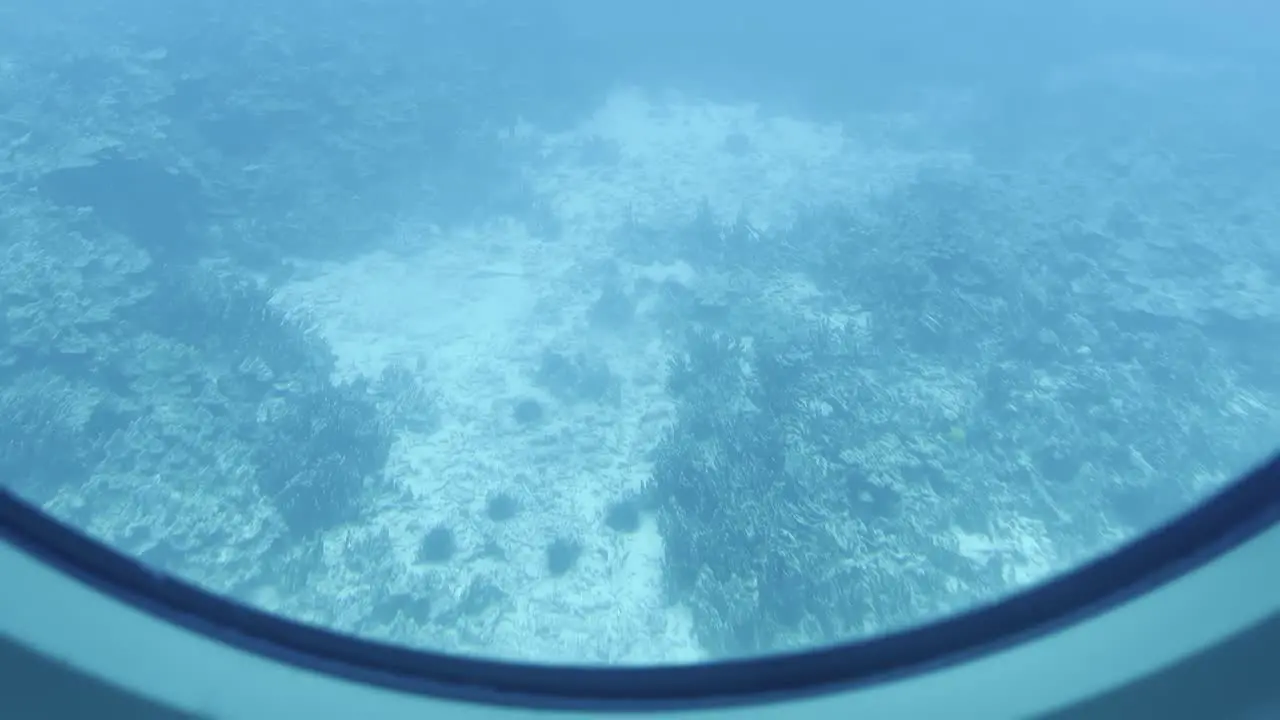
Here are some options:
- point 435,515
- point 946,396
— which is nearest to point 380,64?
point 435,515

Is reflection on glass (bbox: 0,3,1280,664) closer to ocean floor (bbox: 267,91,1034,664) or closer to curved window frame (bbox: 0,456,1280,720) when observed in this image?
ocean floor (bbox: 267,91,1034,664)

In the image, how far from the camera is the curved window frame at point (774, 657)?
2.46 ft

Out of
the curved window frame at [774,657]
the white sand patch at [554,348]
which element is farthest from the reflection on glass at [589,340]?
the curved window frame at [774,657]

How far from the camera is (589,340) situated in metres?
10.3

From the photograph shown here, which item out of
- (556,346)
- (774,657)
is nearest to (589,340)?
(556,346)

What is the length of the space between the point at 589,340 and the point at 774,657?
9520 millimetres

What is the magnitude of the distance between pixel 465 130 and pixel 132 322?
28.0 ft

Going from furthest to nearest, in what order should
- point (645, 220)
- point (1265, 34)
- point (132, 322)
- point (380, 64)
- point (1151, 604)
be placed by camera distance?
point (1265, 34), point (380, 64), point (645, 220), point (132, 322), point (1151, 604)

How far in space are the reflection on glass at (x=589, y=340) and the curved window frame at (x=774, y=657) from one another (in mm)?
1647

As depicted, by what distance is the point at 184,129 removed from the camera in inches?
565

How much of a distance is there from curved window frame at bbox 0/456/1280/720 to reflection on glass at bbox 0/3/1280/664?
1.65 metres

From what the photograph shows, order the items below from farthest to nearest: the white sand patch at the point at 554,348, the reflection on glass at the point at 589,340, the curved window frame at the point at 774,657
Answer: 1. the reflection on glass at the point at 589,340
2. the white sand patch at the point at 554,348
3. the curved window frame at the point at 774,657

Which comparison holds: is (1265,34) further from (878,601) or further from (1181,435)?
(878,601)

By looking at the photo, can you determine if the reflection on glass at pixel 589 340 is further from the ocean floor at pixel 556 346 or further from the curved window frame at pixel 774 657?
the curved window frame at pixel 774 657
